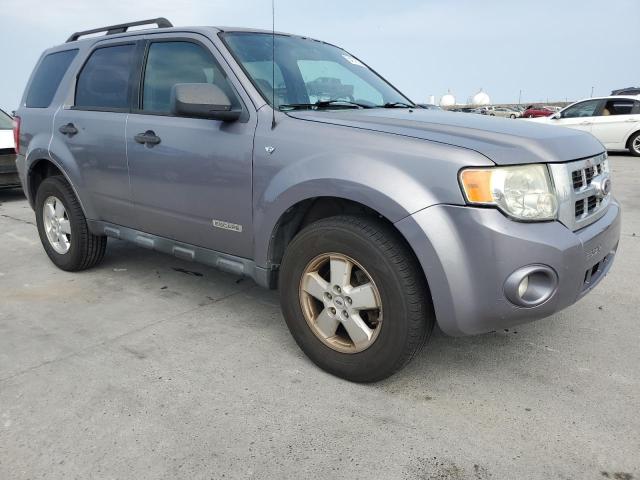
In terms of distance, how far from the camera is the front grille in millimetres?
2223

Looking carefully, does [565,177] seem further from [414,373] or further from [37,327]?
[37,327]

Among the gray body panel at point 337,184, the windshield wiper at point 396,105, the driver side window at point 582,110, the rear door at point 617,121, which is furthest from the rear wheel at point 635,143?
the gray body panel at point 337,184

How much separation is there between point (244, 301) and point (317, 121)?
161 cm

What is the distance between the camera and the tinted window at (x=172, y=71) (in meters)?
3.11

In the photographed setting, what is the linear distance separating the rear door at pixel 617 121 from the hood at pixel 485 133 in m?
11.3

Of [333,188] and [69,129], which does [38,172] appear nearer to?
[69,129]

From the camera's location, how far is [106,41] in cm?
386

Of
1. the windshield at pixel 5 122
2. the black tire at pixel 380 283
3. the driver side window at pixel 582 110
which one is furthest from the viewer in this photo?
the driver side window at pixel 582 110

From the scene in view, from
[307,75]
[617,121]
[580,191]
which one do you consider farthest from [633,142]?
[580,191]

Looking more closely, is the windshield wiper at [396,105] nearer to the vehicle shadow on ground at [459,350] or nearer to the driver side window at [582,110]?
the vehicle shadow on ground at [459,350]

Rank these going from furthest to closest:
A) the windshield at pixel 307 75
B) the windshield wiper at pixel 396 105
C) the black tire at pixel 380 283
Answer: the windshield wiper at pixel 396 105 < the windshield at pixel 307 75 < the black tire at pixel 380 283

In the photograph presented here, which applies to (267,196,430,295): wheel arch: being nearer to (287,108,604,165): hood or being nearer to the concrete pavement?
(287,108,604,165): hood

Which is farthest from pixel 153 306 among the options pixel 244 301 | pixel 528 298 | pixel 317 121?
pixel 528 298

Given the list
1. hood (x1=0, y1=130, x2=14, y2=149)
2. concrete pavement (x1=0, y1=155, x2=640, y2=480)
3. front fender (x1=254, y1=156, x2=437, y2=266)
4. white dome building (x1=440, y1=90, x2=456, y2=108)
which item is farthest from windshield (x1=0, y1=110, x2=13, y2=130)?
white dome building (x1=440, y1=90, x2=456, y2=108)
